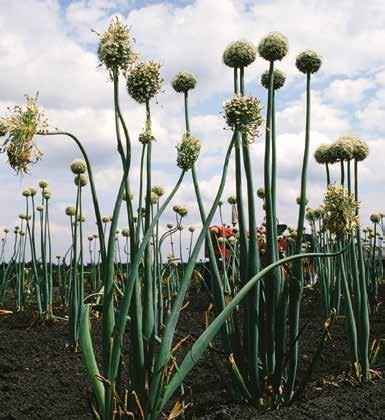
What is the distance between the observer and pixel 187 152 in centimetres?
219

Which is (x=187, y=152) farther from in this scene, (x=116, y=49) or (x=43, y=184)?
(x=43, y=184)

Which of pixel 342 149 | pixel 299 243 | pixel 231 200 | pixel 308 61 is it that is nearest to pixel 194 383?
pixel 299 243

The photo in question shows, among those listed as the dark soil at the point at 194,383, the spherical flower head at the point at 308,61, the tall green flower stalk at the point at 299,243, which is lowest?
the dark soil at the point at 194,383

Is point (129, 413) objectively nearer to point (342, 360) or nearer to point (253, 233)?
point (253, 233)

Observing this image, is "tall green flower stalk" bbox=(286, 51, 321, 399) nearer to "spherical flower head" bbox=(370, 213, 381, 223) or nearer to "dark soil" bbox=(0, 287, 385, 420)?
"dark soil" bbox=(0, 287, 385, 420)

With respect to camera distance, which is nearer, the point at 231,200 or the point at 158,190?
the point at 158,190

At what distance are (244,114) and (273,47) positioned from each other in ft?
2.10

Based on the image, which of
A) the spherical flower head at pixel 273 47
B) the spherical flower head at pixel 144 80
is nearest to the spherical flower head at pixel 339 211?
the spherical flower head at pixel 273 47

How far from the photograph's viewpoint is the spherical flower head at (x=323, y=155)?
10.7 ft

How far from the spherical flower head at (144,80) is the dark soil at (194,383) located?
933 mm

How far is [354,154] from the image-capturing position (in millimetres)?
3297

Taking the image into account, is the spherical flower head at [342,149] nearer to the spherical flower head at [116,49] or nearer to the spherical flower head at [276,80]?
the spherical flower head at [276,80]

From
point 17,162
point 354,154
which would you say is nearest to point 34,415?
point 17,162

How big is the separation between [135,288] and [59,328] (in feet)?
11.2
